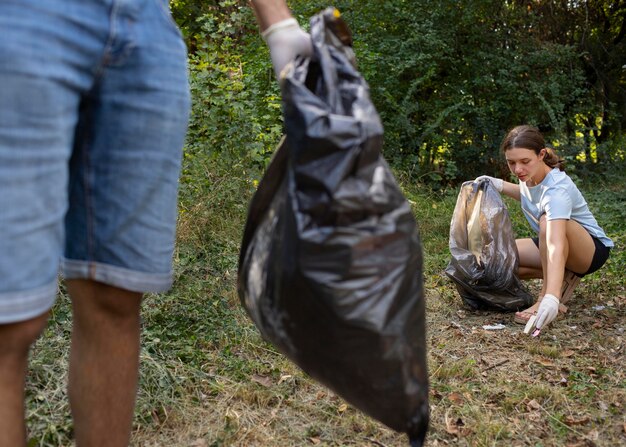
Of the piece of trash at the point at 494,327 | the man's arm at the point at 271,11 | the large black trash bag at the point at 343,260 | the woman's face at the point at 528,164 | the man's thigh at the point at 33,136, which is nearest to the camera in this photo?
the man's thigh at the point at 33,136

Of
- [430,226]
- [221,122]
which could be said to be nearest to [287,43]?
[221,122]

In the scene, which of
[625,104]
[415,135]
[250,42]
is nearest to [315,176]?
[250,42]

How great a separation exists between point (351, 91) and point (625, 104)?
32.8 ft

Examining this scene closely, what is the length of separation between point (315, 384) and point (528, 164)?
1.78 meters

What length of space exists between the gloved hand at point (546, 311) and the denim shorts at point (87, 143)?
2.26 m

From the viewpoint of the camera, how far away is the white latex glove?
3.14 metres

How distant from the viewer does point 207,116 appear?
485 centimetres

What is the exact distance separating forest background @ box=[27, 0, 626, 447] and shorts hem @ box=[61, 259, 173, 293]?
0.94 m

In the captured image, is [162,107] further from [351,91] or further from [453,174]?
[453,174]

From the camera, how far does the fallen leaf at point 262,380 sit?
2.54m

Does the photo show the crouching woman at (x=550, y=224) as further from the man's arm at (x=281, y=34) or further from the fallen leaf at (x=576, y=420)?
the man's arm at (x=281, y=34)

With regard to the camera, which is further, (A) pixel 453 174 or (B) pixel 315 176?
(A) pixel 453 174

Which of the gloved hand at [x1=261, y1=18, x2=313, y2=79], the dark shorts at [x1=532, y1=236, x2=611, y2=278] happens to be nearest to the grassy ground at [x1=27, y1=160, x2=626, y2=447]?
the dark shorts at [x1=532, y1=236, x2=611, y2=278]

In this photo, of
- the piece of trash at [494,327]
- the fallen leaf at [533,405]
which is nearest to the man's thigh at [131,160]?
the fallen leaf at [533,405]
